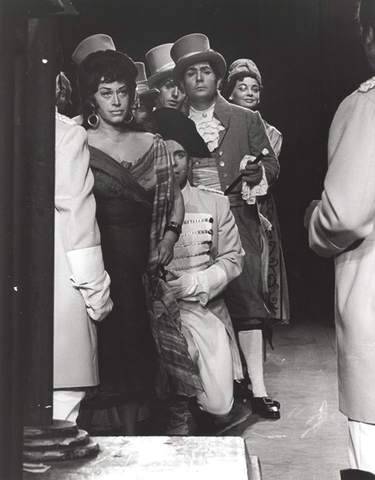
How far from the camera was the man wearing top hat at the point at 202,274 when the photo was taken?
3.62 m

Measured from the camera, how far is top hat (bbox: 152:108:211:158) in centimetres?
361

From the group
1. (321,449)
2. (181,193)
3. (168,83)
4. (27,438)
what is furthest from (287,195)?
(27,438)

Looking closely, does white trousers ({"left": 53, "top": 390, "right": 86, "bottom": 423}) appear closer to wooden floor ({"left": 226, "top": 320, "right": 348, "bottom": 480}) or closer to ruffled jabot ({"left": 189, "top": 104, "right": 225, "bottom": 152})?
wooden floor ({"left": 226, "top": 320, "right": 348, "bottom": 480})

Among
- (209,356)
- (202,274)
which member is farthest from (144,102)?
(209,356)

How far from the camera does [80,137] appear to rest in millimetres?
3275

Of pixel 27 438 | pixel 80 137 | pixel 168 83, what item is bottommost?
pixel 27 438

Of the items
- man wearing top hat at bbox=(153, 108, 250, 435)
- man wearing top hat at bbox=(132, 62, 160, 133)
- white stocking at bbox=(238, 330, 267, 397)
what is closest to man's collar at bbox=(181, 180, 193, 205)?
man wearing top hat at bbox=(153, 108, 250, 435)

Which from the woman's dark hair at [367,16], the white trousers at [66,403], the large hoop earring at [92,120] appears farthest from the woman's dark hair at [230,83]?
the white trousers at [66,403]

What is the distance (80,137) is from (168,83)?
21.4 inches

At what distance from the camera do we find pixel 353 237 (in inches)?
94.2

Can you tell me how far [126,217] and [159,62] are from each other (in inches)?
25.1

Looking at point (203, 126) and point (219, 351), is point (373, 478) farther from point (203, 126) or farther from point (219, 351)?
point (203, 126)

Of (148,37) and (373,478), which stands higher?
(148,37)

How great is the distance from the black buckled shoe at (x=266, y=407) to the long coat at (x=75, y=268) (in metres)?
0.77
